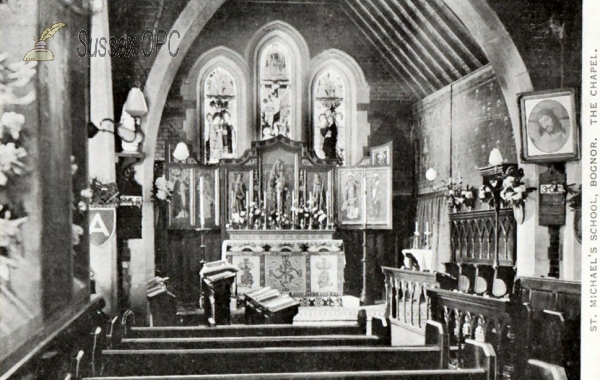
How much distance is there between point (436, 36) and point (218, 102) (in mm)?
4060

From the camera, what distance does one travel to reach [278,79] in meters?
12.1

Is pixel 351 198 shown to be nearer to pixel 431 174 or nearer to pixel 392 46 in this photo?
pixel 431 174

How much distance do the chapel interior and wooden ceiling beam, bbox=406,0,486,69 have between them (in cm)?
5

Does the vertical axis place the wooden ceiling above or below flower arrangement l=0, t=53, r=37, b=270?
above

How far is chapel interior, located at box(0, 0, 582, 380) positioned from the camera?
313 centimetres

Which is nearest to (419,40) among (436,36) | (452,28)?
(436,36)

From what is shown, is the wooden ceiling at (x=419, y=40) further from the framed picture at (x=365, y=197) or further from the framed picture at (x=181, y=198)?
the framed picture at (x=181, y=198)

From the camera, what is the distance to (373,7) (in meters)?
11.0

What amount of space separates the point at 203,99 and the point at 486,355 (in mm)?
9330

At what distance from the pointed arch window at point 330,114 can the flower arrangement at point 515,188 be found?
15.6 ft

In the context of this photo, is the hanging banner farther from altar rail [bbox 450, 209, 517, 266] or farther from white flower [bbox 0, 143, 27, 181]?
altar rail [bbox 450, 209, 517, 266]

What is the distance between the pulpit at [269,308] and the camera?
6.41 meters

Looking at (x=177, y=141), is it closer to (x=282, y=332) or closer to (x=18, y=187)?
(x=282, y=332)

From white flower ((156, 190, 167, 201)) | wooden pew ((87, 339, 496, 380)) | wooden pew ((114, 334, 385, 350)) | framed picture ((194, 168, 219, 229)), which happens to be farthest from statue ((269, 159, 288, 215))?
wooden pew ((87, 339, 496, 380))
